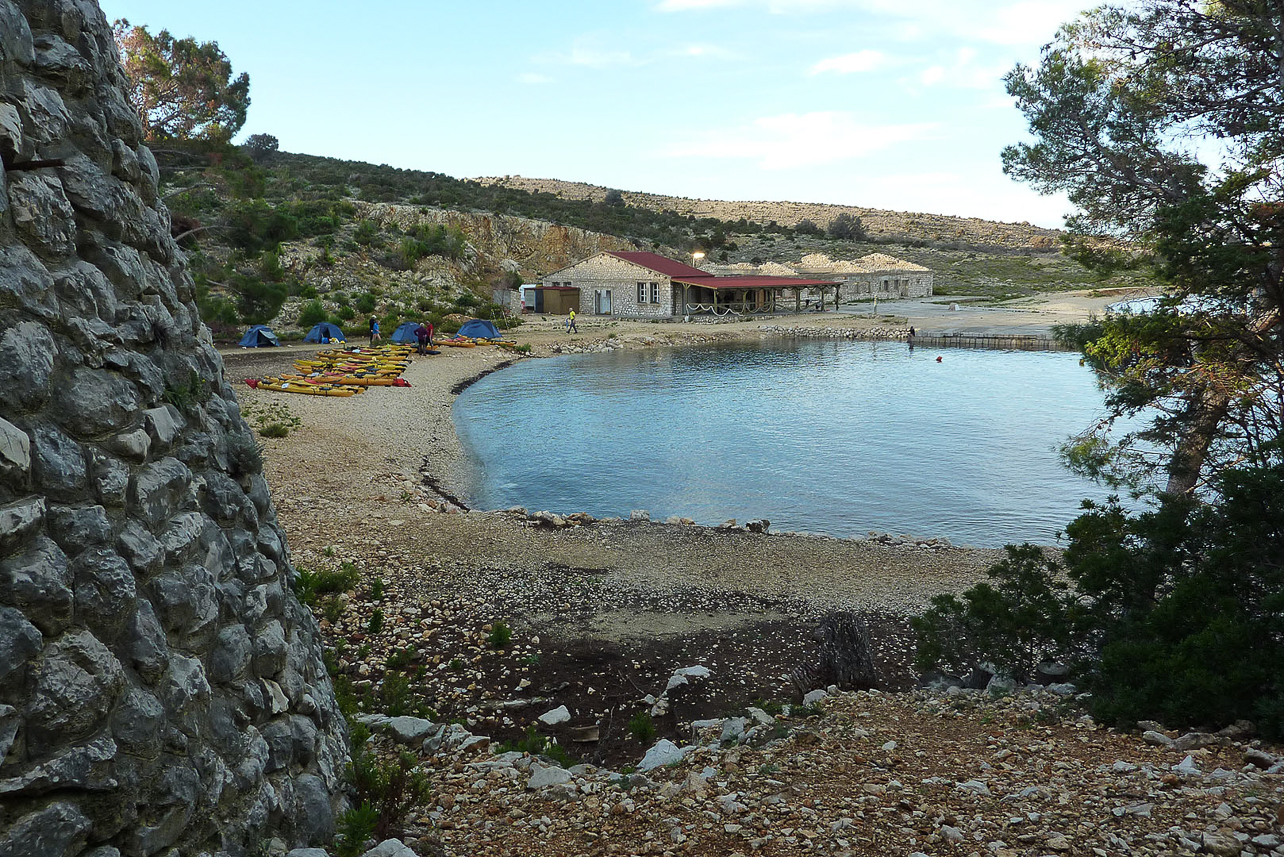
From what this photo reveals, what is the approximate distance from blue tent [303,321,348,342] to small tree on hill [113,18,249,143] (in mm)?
10402

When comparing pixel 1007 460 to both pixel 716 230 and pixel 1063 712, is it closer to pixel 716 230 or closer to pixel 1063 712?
pixel 1063 712

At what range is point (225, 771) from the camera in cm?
353

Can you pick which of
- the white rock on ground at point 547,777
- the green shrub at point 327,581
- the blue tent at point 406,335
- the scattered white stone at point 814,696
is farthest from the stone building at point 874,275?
the white rock on ground at point 547,777

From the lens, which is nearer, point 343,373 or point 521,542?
point 521,542

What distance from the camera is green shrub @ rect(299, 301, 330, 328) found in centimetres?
3956

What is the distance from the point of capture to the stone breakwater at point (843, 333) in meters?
51.4

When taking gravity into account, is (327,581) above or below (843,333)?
below

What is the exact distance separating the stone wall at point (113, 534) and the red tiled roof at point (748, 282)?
52933 millimetres

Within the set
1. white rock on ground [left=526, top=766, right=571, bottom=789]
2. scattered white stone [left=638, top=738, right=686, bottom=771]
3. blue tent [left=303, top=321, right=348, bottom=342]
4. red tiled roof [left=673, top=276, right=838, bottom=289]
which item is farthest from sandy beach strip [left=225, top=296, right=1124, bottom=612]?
red tiled roof [left=673, top=276, right=838, bottom=289]

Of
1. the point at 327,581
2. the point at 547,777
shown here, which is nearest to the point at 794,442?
the point at 327,581

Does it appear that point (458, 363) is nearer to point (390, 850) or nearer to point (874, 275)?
point (390, 850)

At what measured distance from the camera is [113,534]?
10.5 feet

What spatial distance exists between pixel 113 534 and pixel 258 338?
34.3m

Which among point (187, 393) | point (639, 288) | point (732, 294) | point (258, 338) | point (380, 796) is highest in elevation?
point (639, 288)
